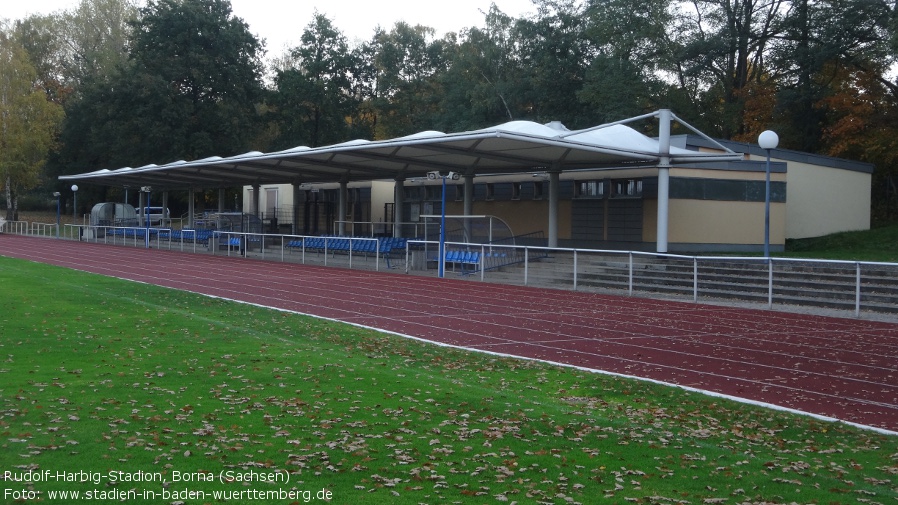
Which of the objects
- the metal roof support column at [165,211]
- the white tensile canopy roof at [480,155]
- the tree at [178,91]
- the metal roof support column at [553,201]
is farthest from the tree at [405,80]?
the metal roof support column at [553,201]

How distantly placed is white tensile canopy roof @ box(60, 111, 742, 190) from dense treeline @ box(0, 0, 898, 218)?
9901mm

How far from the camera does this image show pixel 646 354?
13.4 m

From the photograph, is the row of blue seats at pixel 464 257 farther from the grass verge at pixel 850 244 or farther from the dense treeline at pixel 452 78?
the dense treeline at pixel 452 78

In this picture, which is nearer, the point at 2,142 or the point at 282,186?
the point at 282,186

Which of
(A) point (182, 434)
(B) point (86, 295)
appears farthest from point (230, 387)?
(B) point (86, 295)

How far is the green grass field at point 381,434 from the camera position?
20.2 ft

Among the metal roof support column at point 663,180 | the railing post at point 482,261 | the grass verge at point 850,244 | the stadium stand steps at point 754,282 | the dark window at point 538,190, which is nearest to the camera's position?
the stadium stand steps at point 754,282

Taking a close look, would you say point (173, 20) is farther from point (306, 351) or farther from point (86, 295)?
point (306, 351)

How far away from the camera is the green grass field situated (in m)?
6.16

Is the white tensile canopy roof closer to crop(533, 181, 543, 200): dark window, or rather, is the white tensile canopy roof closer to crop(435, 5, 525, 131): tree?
crop(533, 181, 543, 200): dark window

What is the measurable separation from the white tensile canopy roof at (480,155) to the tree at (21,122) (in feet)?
94.4

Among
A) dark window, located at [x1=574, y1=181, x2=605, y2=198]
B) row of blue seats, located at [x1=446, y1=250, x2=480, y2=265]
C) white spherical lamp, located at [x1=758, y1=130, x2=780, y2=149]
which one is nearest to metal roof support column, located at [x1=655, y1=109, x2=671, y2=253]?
dark window, located at [x1=574, y1=181, x2=605, y2=198]

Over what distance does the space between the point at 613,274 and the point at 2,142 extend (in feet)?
187

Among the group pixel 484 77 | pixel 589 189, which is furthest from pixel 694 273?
pixel 484 77
